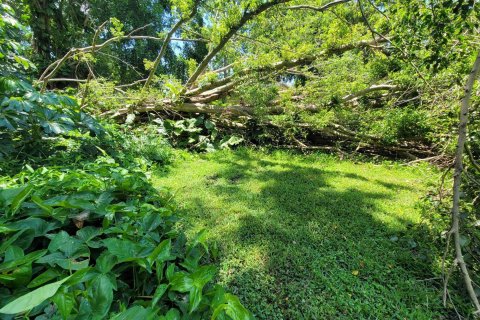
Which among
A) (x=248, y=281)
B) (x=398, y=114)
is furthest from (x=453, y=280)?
(x=398, y=114)

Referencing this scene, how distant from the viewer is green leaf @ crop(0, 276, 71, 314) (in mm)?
800

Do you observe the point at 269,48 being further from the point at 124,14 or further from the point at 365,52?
the point at 124,14

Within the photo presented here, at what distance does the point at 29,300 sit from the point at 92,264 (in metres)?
0.46

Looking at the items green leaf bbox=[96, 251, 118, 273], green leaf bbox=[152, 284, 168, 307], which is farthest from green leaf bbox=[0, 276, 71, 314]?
green leaf bbox=[152, 284, 168, 307]

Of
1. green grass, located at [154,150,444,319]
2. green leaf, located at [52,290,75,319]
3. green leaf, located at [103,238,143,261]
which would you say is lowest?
green grass, located at [154,150,444,319]

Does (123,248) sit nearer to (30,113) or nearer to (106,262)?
(106,262)

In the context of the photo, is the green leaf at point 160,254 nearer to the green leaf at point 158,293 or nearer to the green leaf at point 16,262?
the green leaf at point 158,293

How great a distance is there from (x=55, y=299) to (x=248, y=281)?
1371 millimetres

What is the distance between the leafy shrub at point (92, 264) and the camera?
3.16 ft

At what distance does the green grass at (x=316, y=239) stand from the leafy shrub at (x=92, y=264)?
76 cm

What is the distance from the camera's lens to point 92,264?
1281 mm

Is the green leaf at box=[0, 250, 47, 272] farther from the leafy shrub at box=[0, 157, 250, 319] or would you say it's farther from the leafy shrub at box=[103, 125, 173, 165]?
the leafy shrub at box=[103, 125, 173, 165]

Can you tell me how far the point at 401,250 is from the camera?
2.35 metres

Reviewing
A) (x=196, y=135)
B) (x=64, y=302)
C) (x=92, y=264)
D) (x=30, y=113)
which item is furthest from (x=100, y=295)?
(x=196, y=135)
